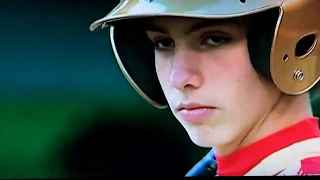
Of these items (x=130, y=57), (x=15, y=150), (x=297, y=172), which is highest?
(x=130, y=57)

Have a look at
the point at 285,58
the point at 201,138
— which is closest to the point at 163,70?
the point at 201,138

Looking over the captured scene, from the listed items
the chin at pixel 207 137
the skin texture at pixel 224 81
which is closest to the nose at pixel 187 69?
the skin texture at pixel 224 81

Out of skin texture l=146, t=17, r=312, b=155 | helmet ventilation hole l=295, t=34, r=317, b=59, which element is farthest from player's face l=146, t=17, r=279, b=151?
helmet ventilation hole l=295, t=34, r=317, b=59

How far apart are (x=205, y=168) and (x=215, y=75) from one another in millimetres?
235

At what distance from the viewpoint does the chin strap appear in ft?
6.26

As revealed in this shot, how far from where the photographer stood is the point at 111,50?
6.23 feet

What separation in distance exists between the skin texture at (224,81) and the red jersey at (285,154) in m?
0.02

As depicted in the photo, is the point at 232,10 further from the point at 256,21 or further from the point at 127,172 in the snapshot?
the point at 127,172

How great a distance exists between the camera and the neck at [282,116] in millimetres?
1841

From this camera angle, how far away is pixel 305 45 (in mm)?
1809

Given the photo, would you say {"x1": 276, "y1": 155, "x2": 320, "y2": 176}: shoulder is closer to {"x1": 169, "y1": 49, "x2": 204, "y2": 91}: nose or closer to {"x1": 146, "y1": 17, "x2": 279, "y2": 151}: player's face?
{"x1": 146, "y1": 17, "x2": 279, "y2": 151}: player's face

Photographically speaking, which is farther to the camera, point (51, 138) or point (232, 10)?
point (51, 138)

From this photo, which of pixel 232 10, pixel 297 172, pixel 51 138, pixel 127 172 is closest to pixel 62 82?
pixel 51 138

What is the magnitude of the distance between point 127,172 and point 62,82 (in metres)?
0.27
